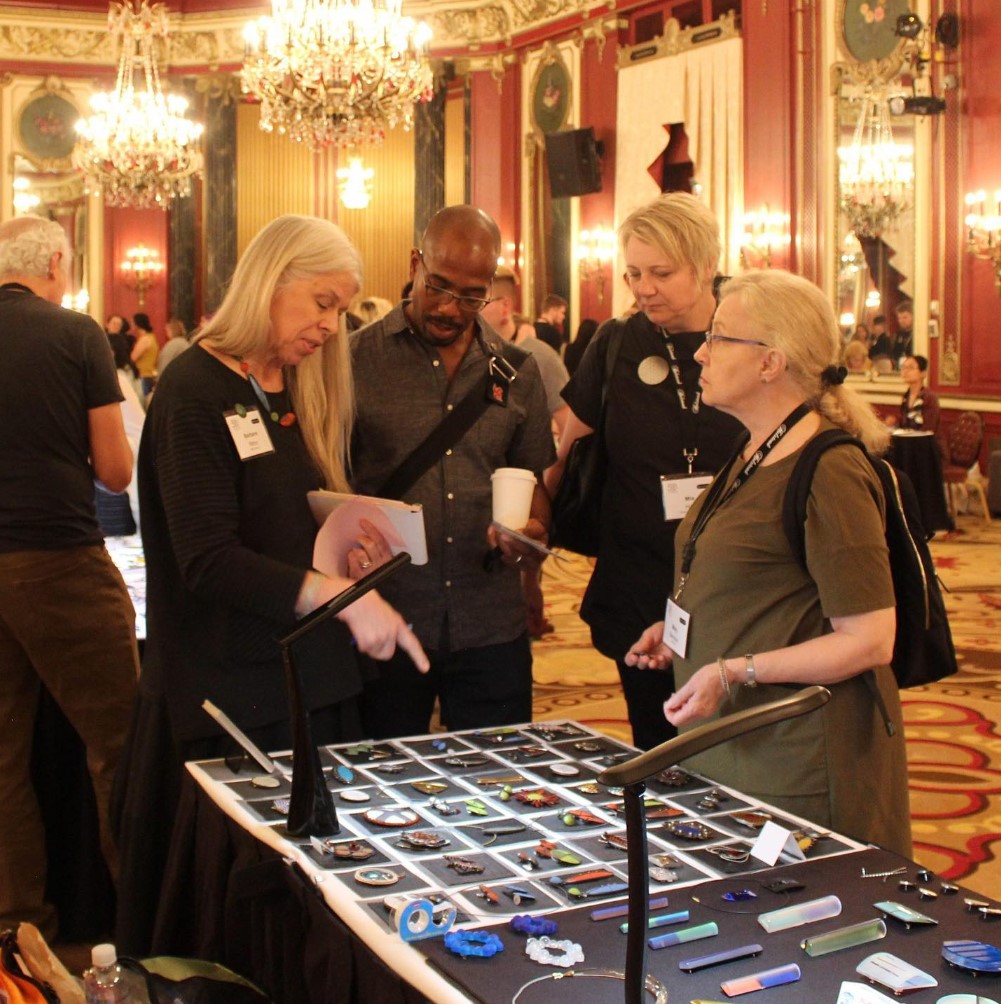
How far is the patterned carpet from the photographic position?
12.7ft

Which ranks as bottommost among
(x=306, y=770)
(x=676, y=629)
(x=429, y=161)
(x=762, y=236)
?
(x=306, y=770)

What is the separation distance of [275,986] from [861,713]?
967 mm

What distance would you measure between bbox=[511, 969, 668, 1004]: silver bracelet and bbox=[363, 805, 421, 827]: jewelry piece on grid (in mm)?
520

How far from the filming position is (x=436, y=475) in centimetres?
276

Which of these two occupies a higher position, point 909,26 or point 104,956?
point 909,26

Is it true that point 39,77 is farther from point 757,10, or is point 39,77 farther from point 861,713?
point 861,713

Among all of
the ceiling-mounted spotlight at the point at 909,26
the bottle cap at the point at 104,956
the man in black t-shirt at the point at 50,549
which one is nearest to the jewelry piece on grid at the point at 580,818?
the bottle cap at the point at 104,956

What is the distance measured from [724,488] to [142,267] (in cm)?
1468

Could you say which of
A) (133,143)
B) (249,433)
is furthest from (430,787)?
(133,143)

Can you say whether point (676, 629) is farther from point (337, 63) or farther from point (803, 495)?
point (337, 63)

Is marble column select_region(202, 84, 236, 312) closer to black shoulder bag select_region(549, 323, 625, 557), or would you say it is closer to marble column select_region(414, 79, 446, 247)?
marble column select_region(414, 79, 446, 247)

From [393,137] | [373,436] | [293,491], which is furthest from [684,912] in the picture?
[393,137]

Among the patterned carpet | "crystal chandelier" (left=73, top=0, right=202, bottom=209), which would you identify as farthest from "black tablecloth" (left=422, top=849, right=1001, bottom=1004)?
"crystal chandelier" (left=73, top=0, right=202, bottom=209)

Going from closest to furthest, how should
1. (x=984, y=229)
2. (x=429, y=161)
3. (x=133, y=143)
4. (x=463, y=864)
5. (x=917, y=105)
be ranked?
1. (x=463, y=864)
2. (x=984, y=229)
3. (x=917, y=105)
4. (x=133, y=143)
5. (x=429, y=161)
